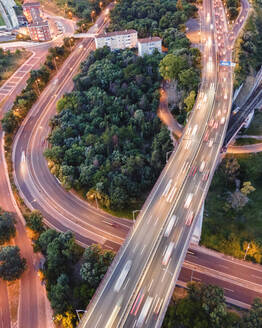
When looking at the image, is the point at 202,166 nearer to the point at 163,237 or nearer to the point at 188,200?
the point at 188,200

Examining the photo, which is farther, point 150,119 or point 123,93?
point 123,93

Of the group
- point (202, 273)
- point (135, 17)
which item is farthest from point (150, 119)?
point (135, 17)

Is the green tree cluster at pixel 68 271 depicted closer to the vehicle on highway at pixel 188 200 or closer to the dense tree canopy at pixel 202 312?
the dense tree canopy at pixel 202 312

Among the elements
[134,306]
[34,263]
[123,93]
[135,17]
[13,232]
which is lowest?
[34,263]

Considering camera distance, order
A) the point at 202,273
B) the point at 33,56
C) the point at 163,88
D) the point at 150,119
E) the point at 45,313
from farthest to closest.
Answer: the point at 33,56 < the point at 163,88 < the point at 150,119 < the point at 202,273 < the point at 45,313

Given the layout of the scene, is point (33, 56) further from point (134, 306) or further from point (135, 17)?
point (134, 306)

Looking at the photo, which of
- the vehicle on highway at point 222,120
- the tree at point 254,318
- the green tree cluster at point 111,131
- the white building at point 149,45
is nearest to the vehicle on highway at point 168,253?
the tree at point 254,318
